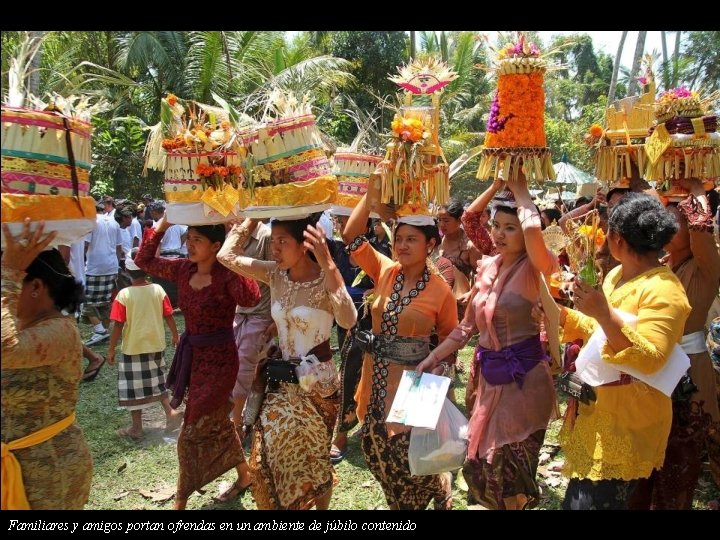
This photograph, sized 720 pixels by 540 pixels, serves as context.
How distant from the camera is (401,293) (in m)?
4.11

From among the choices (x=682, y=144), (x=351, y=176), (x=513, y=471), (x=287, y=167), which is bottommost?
(x=513, y=471)

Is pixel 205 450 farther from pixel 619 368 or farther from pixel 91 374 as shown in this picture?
pixel 91 374

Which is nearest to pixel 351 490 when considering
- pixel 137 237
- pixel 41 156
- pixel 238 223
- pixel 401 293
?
pixel 401 293

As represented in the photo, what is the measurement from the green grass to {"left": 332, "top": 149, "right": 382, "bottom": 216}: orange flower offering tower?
214 cm

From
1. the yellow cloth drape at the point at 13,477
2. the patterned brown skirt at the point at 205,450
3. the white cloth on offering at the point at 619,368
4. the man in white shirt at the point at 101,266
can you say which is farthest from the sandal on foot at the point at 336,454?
the man in white shirt at the point at 101,266

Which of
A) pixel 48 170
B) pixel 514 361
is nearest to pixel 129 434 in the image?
pixel 48 170

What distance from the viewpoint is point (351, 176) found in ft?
16.8

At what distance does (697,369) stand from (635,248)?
1.25 meters

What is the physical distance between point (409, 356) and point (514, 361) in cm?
67

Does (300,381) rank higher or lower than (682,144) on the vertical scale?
lower

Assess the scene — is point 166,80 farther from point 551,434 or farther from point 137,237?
point 551,434

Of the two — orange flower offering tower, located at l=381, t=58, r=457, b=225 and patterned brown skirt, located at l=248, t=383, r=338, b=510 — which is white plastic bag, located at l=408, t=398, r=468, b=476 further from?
orange flower offering tower, located at l=381, t=58, r=457, b=225

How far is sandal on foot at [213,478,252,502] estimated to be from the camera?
4.75 m

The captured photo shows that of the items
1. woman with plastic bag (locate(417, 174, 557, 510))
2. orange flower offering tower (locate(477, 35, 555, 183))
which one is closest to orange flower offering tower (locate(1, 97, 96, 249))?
woman with plastic bag (locate(417, 174, 557, 510))
